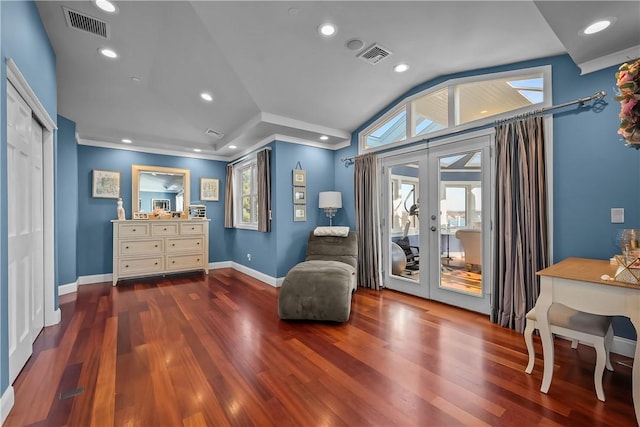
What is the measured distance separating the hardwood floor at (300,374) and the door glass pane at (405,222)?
895 mm

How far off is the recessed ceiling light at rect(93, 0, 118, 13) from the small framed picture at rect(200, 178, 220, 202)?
358 cm

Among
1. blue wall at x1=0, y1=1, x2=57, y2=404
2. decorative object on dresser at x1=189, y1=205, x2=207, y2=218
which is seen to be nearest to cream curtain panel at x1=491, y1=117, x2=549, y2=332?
blue wall at x1=0, y1=1, x2=57, y2=404

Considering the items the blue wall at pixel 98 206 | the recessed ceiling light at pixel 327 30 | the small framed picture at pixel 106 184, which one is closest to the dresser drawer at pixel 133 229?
the blue wall at pixel 98 206

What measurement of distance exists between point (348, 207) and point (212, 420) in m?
3.61

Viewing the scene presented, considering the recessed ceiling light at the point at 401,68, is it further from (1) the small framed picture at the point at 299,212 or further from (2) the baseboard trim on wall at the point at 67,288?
(2) the baseboard trim on wall at the point at 67,288

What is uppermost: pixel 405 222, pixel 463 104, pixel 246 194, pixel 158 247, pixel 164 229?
pixel 463 104

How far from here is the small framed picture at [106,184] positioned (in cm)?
471

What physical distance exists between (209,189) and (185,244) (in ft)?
4.20

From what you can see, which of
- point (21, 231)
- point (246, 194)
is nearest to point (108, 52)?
point (21, 231)

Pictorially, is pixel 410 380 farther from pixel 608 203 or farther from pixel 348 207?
pixel 348 207

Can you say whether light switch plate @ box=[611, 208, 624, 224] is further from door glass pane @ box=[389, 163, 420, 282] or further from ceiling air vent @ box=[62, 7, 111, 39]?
ceiling air vent @ box=[62, 7, 111, 39]

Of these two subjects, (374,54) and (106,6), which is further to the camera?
(374,54)

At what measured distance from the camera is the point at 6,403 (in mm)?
1562

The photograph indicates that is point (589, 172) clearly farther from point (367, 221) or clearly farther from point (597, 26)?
point (367, 221)
